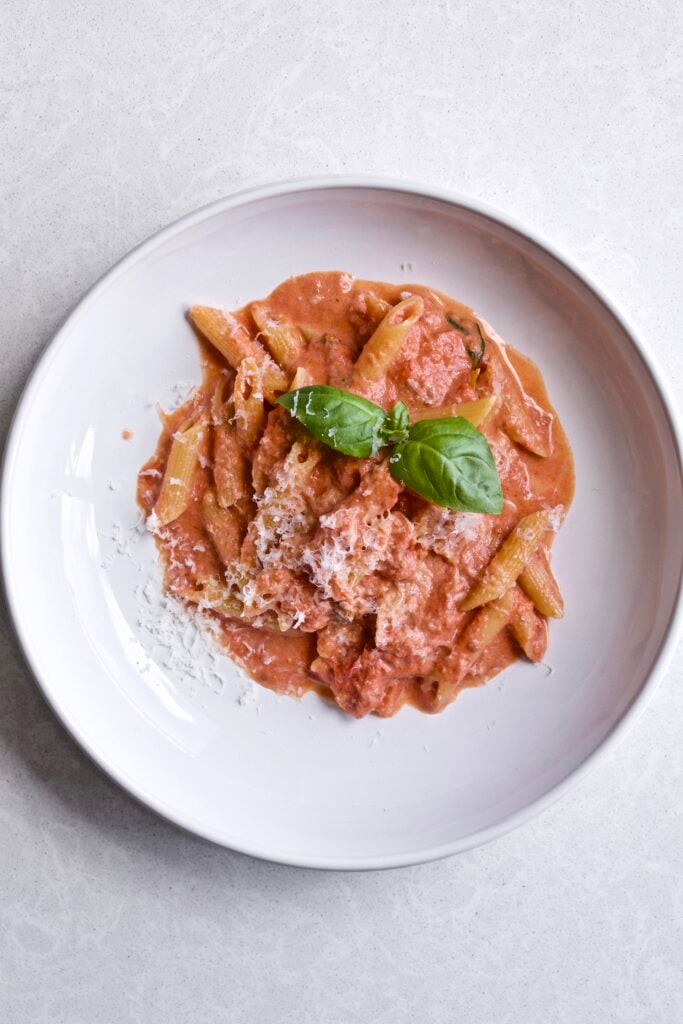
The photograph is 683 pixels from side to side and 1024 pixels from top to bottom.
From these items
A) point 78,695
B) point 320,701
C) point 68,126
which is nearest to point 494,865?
point 320,701

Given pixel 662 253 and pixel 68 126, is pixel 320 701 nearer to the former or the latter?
pixel 662 253

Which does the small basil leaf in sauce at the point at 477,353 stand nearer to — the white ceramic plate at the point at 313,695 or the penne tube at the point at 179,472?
the white ceramic plate at the point at 313,695

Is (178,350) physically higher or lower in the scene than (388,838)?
higher

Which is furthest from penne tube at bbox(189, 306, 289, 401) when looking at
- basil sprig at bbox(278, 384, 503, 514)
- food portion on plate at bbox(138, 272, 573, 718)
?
basil sprig at bbox(278, 384, 503, 514)

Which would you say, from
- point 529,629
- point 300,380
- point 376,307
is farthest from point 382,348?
point 529,629

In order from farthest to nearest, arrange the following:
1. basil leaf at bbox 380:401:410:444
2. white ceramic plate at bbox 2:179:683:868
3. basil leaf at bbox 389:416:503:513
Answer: white ceramic plate at bbox 2:179:683:868, basil leaf at bbox 380:401:410:444, basil leaf at bbox 389:416:503:513

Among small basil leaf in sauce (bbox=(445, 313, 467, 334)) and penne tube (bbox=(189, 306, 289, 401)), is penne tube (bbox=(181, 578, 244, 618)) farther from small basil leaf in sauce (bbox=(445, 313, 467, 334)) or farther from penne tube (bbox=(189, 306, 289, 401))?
small basil leaf in sauce (bbox=(445, 313, 467, 334))

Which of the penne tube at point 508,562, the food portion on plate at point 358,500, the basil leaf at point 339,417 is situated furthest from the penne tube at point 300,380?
the penne tube at point 508,562
